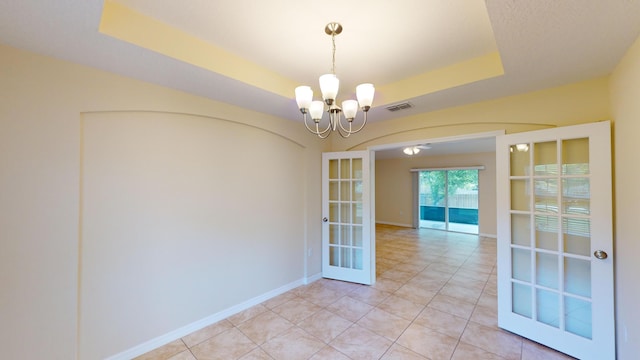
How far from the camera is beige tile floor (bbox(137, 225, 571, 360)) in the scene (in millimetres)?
2244

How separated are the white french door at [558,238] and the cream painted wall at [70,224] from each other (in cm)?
318

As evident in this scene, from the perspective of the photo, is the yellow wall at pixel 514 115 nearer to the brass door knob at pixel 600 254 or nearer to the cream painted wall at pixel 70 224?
the brass door knob at pixel 600 254

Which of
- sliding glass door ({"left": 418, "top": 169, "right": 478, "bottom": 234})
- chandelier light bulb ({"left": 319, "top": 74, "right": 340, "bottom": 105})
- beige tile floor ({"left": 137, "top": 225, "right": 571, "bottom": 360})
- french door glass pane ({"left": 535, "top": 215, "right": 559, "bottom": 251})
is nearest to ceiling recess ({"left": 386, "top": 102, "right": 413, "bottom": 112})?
chandelier light bulb ({"left": 319, "top": 74, "right": 340, "bottom": 105})

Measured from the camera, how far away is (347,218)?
13.1ft

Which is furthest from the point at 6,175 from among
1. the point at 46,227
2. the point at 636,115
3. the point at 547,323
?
the point at 547,323

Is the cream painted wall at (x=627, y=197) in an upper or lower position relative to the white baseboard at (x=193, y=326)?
upper

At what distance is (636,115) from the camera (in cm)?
160

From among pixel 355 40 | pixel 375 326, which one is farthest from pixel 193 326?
pixel 355 40

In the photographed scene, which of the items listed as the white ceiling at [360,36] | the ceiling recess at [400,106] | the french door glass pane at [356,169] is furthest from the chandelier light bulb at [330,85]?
the french door glass pane at [356,169]

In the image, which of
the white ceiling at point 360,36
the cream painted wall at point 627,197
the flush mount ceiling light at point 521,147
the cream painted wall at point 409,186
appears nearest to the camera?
the white ceiling at point 360,36

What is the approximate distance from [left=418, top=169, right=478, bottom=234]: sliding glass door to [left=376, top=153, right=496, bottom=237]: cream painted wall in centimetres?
38

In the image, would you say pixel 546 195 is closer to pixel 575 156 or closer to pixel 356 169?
pixel 575 156

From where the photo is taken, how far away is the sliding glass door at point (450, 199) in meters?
8.16

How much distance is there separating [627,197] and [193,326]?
3978mm
